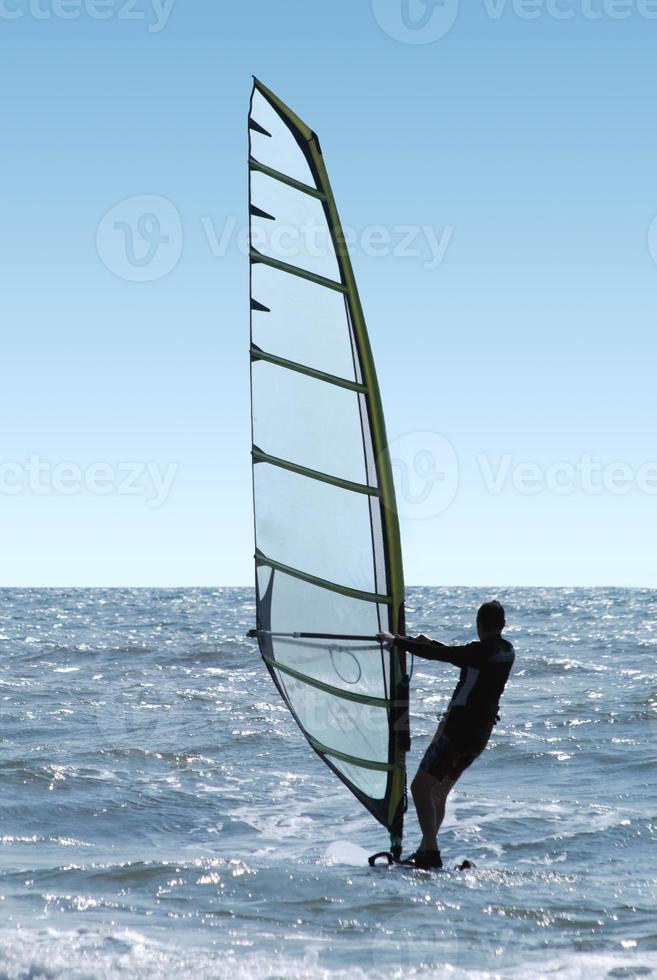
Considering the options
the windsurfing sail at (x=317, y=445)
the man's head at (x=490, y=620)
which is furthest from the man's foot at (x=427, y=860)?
the man's head at (x=490, y=620)

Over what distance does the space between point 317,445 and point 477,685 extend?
135 centimetres

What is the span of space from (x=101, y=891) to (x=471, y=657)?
1.96 meters

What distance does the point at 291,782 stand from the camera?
7.94 meters

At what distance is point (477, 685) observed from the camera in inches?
191

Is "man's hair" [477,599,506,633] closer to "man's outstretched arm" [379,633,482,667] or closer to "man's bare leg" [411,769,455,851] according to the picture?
"man's outstretched arm" [379,633,482,667]

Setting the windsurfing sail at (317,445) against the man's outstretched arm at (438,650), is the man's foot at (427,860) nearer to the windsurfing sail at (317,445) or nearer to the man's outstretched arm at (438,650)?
the windsurfing sail at (317,445)

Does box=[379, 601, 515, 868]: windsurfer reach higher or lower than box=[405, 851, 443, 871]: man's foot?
higher

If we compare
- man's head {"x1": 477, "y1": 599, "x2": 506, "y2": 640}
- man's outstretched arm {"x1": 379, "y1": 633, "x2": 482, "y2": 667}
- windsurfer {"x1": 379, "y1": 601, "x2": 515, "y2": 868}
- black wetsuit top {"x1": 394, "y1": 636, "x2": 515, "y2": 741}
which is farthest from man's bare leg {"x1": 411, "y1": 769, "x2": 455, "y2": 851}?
man's head {"x1": 477, "y1": 599, "x2": 506, "y2": 640}

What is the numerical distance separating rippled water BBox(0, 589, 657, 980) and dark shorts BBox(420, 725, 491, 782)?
20.3 inches

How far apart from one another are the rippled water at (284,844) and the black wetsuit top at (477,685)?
29.0 inches

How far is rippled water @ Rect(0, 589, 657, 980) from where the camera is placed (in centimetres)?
386

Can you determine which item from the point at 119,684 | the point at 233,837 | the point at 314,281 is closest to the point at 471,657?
the point at 314,281

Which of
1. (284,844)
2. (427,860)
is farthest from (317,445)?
(284,844)

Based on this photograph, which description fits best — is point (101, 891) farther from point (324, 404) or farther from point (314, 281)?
point (314, 281)
